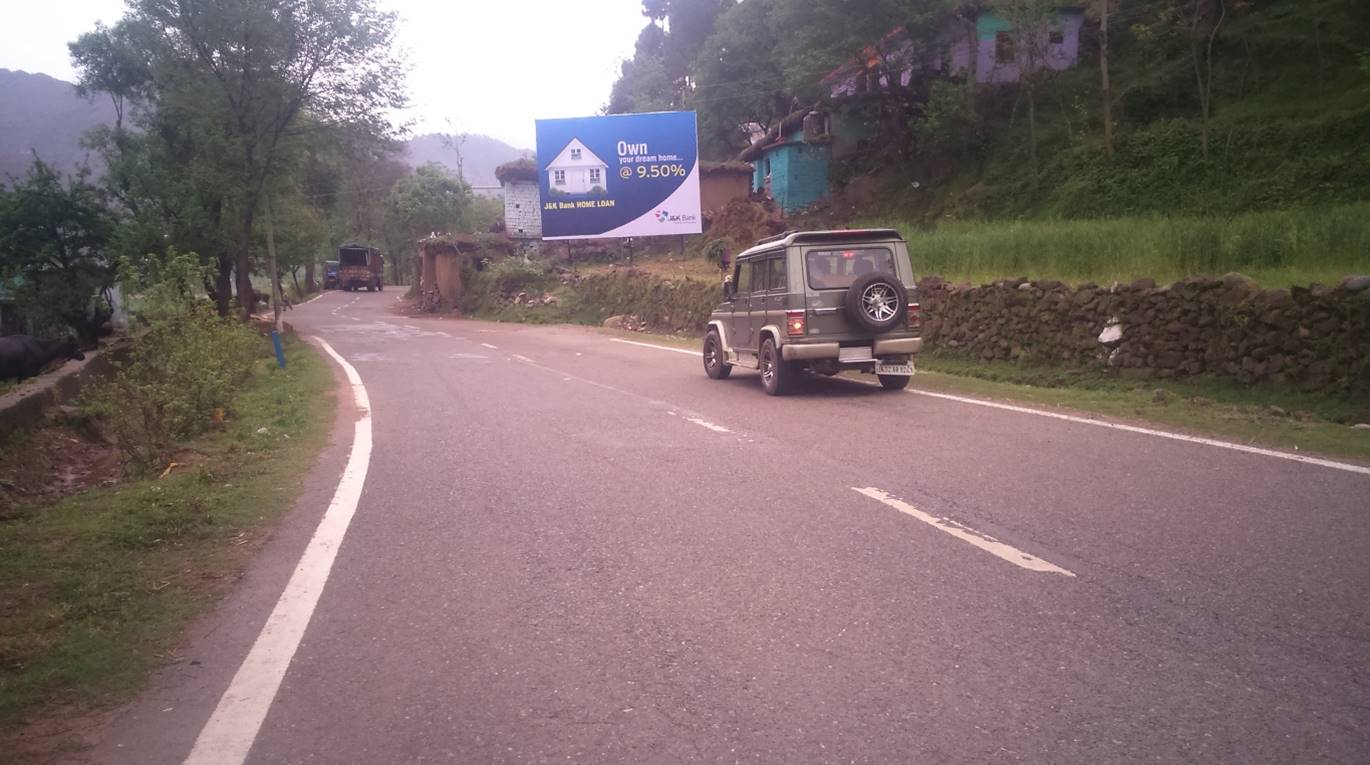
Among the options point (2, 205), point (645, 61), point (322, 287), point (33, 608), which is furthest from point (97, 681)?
point (322, 287)

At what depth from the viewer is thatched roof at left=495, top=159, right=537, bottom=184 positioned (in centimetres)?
4562

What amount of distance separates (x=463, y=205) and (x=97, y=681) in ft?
255

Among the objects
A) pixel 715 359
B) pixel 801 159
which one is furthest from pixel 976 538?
pixel 801 159

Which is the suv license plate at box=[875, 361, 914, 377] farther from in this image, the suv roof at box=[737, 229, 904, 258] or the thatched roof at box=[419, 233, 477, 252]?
the thatched roof at box=[419, 233, 477, 252]

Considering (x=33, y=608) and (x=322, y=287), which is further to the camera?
(x=322, y=287)

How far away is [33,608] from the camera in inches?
210

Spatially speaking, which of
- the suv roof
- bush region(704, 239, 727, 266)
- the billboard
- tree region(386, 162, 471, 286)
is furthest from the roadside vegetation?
tree region(386, 162, 471, 286)

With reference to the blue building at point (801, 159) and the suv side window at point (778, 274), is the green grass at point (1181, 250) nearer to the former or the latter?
the suv side window at point (778, 274)

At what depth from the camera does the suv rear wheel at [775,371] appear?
1354 centimetres

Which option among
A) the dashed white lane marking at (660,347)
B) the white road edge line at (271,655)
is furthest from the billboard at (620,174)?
the white road edge line at (271,655)

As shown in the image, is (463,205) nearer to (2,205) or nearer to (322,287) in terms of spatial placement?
(322,287)

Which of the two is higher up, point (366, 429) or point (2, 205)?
point (2, 205)

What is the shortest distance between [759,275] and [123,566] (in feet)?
32.3

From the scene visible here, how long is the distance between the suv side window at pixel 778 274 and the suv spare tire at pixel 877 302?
97 centimetres
